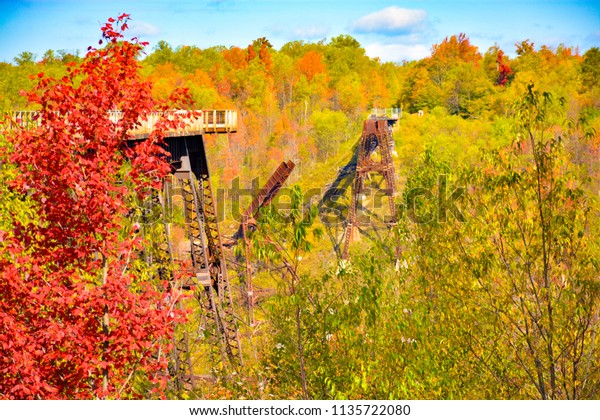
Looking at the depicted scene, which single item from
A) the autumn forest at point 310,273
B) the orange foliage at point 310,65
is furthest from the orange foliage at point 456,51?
the autumn forest at point 310,273

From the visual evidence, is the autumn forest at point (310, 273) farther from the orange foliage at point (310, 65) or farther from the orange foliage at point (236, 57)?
the orange foliage at point (310, 65)

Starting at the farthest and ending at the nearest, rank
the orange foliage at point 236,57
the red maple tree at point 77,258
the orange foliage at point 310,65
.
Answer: the orange foliage at point 310,65 → the orange foliage at point 236,57 → the red maple tree at point 77,258

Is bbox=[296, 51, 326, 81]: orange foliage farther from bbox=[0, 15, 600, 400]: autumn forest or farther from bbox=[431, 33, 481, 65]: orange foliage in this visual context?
bbox=[0, 15, 600, 400]: autumn forest

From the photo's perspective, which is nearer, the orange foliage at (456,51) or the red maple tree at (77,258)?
the red maple tree at (77,258)

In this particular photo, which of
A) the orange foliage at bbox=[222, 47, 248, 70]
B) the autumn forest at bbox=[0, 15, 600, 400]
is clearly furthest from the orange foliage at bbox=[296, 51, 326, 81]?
the autumn forest at bbox=[0, 15, 600, 400]

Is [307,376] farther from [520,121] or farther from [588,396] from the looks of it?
[520,121]

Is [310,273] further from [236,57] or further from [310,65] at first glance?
[310,65]

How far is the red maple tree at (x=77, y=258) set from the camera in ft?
20.6

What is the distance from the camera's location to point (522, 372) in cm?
1009

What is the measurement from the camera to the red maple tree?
6.27 metres

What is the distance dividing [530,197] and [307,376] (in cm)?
388

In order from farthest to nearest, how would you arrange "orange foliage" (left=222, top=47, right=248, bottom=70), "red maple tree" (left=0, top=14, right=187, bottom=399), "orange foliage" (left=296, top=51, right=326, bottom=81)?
"orange foliage" (left=296, top=51, right=326, bottom=81) → "orange foliage" (left=222, top=47, right=248, bottom=70) → "red maple tree" (left=0, top=14, right=187, bottom=399)

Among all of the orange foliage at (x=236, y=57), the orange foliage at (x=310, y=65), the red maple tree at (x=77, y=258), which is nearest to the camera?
the red maple tree at (x=77, y=258)

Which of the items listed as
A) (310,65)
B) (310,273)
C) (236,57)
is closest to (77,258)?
(310,273)
